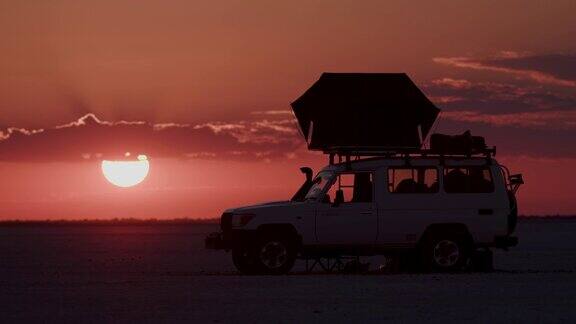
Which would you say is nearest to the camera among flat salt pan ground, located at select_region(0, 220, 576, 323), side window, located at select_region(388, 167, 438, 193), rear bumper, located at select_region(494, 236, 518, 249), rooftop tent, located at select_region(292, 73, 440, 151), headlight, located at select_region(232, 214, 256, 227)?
flat salt pan ground, located at select_region(0, 220, 576, 323)

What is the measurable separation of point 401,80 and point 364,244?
774cm

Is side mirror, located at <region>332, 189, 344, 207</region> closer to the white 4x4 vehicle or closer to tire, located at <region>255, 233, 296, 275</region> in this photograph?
the white 4x4 vehicle

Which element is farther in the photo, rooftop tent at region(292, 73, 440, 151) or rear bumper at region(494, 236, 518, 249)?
Answer: rooftop tent at region(292, 73, 440, 151)

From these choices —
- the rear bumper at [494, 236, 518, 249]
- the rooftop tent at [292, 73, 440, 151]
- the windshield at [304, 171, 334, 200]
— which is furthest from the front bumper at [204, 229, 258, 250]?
the rear bumper at [494, 236, 518, 249]

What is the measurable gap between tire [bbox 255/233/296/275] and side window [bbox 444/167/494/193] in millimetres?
3239

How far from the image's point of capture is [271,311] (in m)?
15.4

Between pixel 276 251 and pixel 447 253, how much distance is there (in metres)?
3.35

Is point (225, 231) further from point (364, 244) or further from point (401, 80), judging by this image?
point (401, 80)

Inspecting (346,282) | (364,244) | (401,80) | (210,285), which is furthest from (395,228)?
(401,80)

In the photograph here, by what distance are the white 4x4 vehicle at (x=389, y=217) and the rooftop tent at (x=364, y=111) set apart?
7.85ft

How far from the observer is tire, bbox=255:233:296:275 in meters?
22.7

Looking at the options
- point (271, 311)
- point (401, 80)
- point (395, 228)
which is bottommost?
point (271, 311)

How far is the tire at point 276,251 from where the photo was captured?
74.6ft

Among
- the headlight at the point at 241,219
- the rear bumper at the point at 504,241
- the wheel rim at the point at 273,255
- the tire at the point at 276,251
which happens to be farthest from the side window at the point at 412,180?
the headlight at the point at 241,219
